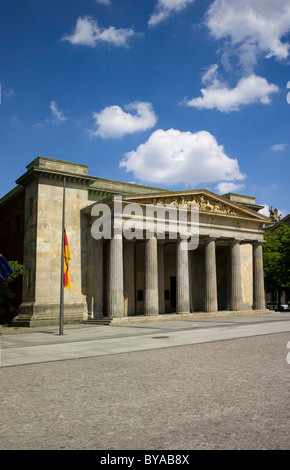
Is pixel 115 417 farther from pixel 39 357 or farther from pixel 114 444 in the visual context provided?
pixel 39 357

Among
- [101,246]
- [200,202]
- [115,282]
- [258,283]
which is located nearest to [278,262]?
[258,283]

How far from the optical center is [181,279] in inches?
1474

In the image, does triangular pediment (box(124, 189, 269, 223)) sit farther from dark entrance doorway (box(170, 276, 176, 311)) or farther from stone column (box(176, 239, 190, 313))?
dark entrance doorway (box(170, 276, 176, 311))

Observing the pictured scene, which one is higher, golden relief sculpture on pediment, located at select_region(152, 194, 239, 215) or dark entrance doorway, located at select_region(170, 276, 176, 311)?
golden relief sculpture on pediment, located at select_region(152, 194, 239, 215)

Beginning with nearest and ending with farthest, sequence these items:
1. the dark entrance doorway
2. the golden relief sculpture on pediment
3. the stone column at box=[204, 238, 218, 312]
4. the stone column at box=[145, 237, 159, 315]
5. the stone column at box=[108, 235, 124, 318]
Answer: the stone column at box=[108, 235, 124, 318] < the stone column at box=[145, 237, 159, 315] < the golden relief sculpture on pediment < the stone column at box=[204, 238, 218, 312] < the dark entrance doorway

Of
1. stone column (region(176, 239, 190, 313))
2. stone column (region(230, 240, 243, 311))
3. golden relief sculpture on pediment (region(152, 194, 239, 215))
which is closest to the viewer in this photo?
stone column (region(176, 239, 190, 313))

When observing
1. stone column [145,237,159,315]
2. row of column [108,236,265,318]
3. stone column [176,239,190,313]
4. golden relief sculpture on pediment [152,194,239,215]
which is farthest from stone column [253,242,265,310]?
stone column [145,237,159,315]

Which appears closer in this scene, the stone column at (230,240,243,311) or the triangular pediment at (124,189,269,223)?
the triangular pediment at (124,189,269,223)

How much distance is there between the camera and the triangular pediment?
3606 centimetres

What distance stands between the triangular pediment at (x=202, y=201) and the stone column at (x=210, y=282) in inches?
139

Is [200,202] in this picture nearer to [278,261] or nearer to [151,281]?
[151,281]

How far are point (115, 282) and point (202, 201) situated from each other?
42.6 feet

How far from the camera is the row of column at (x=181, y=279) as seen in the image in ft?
109

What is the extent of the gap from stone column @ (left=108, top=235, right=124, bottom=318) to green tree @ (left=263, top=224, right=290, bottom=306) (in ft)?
101
